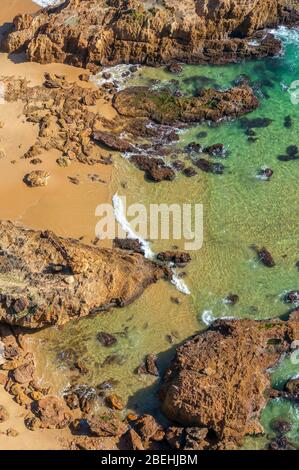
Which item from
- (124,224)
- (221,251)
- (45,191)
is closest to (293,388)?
(221,251)

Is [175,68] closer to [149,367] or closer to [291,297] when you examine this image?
[291,297]

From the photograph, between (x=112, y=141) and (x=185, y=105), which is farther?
(x=185, y=105)

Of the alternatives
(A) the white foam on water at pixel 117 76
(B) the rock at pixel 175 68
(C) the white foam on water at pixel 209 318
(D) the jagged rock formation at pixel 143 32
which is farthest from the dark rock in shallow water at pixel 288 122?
(C) the white foam on water at pixel 209 318

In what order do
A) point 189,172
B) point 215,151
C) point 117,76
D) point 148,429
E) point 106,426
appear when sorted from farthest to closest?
point 117,76, point 215,151, point 189,172, point 106,426, point 148,429

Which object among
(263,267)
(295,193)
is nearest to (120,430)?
(263,267)

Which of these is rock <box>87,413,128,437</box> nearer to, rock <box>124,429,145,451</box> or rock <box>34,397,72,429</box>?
rock <box>124,429,145,451</box>

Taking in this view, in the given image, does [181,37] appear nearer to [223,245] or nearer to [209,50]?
[209,50]

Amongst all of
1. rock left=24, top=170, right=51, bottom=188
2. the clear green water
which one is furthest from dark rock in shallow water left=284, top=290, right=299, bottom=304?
rock left=24, top=170, right=51, bottom=188
